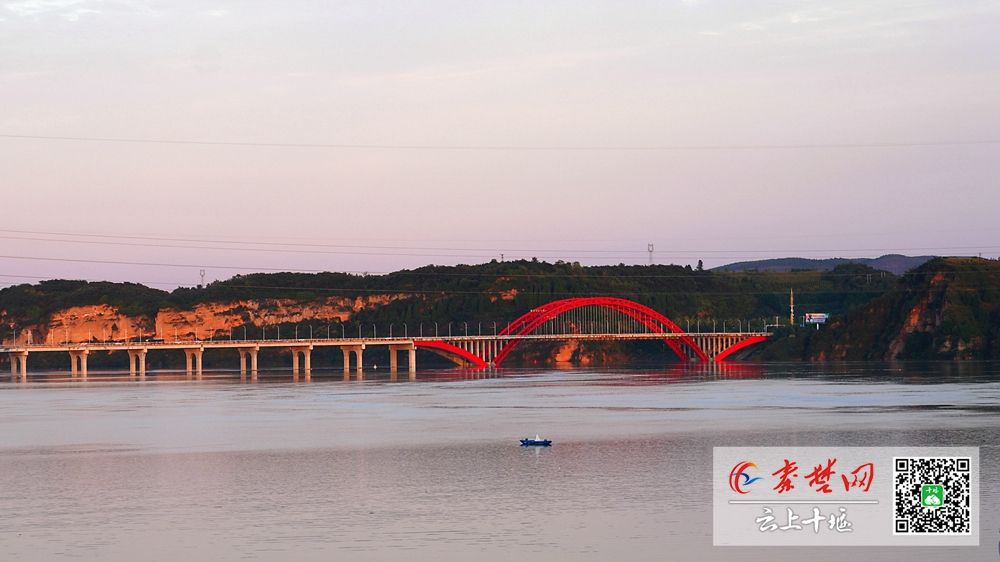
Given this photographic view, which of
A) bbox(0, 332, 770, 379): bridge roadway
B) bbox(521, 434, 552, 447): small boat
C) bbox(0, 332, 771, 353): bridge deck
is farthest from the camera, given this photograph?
bbox(0, 332, 770, 379): bridge roadway

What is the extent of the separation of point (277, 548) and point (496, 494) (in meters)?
8.43

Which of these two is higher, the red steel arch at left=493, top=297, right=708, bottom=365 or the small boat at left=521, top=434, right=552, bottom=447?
the red steel arch at left=493, top=297, right=708, bottom=365

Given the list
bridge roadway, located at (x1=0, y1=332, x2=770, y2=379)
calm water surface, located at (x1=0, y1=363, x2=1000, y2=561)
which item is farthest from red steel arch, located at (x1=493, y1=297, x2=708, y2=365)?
calm water surface, located at (x1=0, y1=363, x2=1000, y2=561)

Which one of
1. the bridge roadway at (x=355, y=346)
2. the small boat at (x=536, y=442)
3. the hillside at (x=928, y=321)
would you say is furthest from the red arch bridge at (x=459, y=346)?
the small boat at (x=536, y=442)

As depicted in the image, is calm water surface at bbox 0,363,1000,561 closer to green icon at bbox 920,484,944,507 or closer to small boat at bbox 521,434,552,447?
small boat at bbox 521,434,552,447

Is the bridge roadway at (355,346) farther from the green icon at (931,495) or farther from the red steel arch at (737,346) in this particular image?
the green icon at (931,495)

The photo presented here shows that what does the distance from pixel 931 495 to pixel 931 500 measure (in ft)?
1.34

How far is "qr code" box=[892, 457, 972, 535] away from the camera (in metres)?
26.5

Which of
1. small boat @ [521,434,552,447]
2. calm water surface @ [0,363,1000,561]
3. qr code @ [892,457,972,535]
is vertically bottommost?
calm water surface @ [0,363,1000,561]

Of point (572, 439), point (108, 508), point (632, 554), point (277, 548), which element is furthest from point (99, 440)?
point (632, 554)

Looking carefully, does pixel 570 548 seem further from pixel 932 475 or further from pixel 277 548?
pixel 932 475

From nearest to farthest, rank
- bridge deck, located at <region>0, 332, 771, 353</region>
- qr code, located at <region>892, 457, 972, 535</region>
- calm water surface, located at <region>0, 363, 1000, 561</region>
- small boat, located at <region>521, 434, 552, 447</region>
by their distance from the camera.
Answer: qr code, located at <region>892, 457, 972, 535</region> < calm water surface, located at <region>0, 363, 1000, 561</region> < small boat, located at <region>521, 434, 552, 447</region> < bridge deck, located at <region>0, 332, 771, 353</region>

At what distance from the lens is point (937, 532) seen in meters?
26.3

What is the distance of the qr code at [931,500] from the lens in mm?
26484
